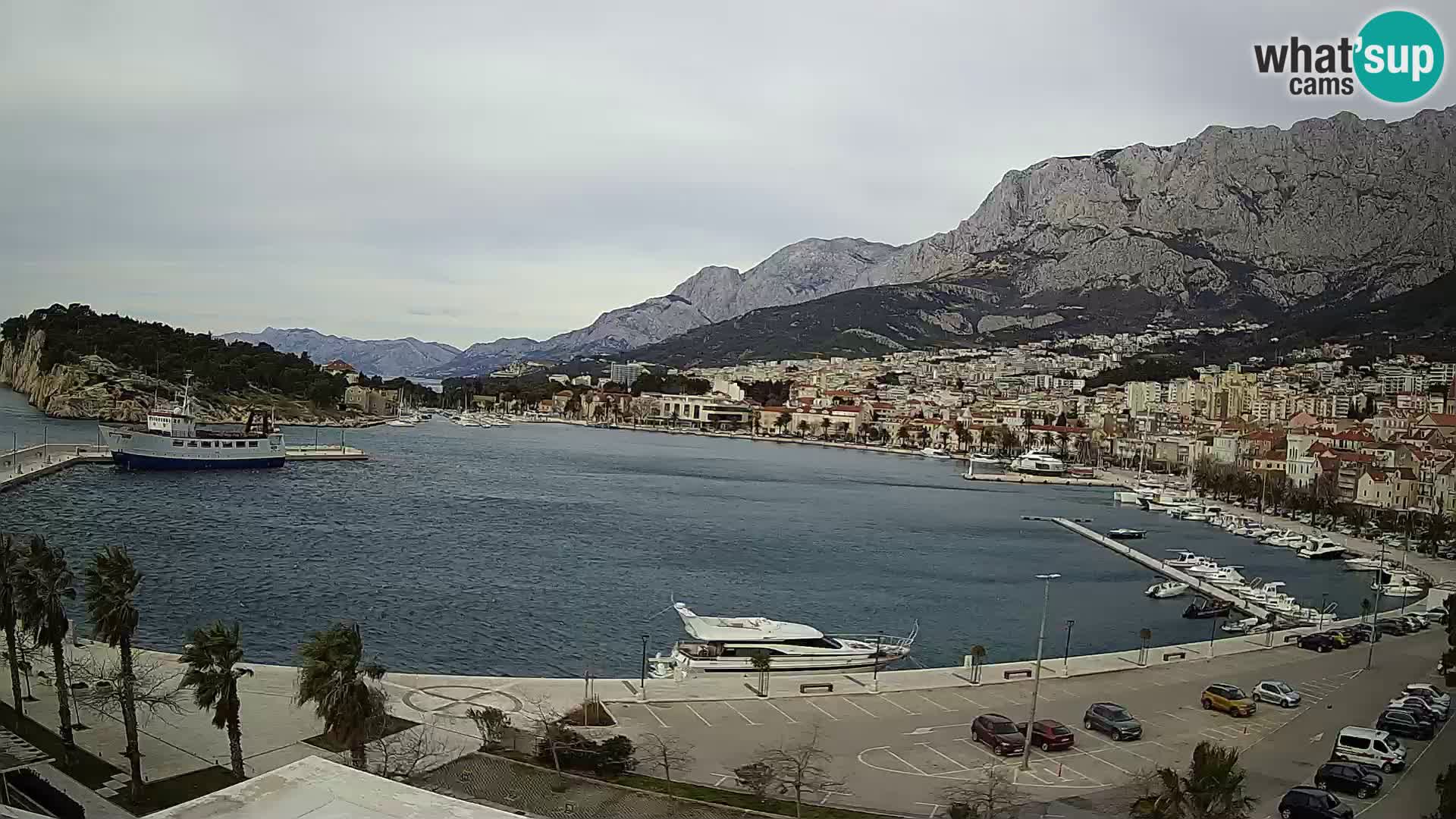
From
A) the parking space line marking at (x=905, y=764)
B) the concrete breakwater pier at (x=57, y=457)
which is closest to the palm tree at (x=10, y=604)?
the parking space line marking at (x=905, y=764)

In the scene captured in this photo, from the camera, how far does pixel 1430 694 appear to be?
14023 millimetres

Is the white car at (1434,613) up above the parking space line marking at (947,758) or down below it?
below

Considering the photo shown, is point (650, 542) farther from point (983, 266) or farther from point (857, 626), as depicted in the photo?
point (983, 266)

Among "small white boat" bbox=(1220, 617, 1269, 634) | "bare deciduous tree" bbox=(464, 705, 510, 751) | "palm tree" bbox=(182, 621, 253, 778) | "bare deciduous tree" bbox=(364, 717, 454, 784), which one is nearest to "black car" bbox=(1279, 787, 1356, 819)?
"bare deciduous tree" bbox=(464, 705, 510, 751)

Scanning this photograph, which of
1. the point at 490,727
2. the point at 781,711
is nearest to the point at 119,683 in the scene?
the point at 490,727

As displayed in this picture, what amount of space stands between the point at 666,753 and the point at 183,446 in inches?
1601

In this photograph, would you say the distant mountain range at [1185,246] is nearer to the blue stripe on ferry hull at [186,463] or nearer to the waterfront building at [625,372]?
the waterfront building at [625,372]

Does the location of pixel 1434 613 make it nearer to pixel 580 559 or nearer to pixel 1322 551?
pixel 1322 551

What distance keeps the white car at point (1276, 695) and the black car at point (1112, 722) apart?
2669mm

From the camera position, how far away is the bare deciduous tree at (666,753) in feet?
33.8

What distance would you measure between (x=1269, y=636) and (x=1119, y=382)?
83.6m

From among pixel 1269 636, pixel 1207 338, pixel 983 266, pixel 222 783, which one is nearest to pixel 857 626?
pixel 1269 636

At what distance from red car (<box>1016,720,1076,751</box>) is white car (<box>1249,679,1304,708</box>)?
417 centimetres

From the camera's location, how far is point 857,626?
69.1ft
